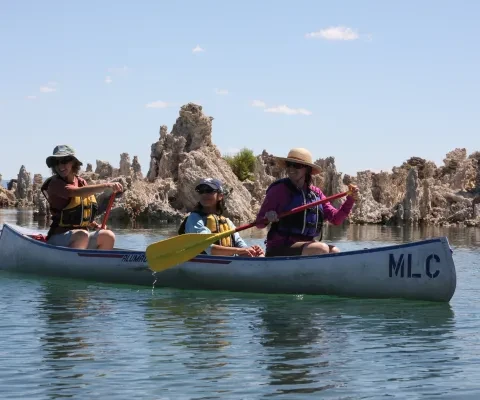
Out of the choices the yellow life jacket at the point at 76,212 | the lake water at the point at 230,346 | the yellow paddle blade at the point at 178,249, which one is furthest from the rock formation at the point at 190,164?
the lake water at the point at 230,346

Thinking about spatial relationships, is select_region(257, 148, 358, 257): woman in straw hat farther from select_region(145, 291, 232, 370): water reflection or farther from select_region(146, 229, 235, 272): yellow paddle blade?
select_region(145, 291, 232, 370): water reflection

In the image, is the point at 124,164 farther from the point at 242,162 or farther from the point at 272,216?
the point at 272,216

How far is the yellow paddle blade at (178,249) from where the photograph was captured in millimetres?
12203

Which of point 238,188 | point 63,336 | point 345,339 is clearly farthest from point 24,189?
point 345,339

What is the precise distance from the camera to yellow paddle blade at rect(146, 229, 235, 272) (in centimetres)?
1220

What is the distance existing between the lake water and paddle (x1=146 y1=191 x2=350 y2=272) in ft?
1.48

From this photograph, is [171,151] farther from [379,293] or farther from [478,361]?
[478,361]

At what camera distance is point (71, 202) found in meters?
13.4

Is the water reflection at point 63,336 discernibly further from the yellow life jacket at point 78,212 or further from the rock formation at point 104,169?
the rock formation at point 104,169

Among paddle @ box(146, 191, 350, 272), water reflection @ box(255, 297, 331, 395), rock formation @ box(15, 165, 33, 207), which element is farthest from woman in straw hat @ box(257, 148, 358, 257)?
rock formation @ box(15, 165, 33, 207)

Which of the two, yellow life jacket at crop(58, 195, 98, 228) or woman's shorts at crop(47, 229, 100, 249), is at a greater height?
yellow life jacket at crop(58, 195, 98, 228)

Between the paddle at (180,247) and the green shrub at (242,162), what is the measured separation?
142 ft

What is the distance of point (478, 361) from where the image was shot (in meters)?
7.94

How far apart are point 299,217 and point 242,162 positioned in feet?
146
